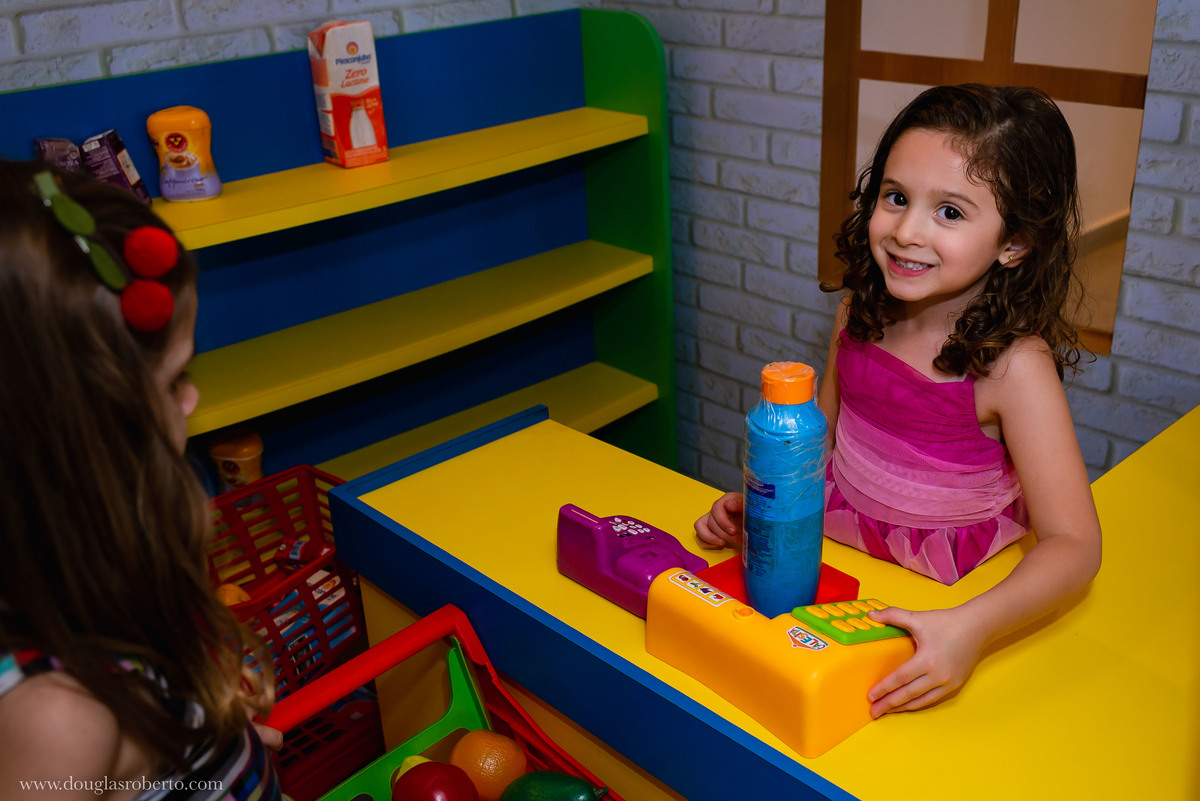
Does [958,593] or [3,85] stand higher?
[3,85]

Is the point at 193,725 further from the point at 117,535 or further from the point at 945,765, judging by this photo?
the point at 945,765

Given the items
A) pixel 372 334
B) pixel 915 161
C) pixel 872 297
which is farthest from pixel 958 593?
pixel 372 334

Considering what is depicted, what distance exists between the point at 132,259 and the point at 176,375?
12 centimetres

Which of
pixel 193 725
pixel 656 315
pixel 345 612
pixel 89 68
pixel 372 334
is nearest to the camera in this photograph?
pixel 193 725

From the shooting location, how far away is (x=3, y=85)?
1.90 metres

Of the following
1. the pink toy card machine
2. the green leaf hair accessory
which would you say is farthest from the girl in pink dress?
the green leaf hair accessory

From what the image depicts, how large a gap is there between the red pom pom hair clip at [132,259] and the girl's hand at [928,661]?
73 centimetres

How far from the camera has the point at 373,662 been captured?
4.04 feet

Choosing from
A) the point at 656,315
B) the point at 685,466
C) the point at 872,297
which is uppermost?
the point at 872,297

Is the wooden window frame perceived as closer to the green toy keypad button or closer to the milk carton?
the milk carton

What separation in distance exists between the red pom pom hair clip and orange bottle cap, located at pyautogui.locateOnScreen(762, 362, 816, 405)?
0.55 metres

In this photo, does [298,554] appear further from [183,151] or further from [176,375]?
[176,375]

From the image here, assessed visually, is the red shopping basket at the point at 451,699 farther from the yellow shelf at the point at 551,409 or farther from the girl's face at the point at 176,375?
the yellow shelf at the point at 551,409

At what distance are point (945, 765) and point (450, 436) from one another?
177cm
